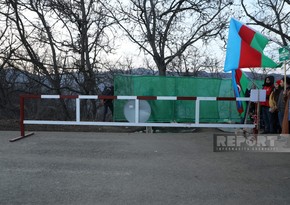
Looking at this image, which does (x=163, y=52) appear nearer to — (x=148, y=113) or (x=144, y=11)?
(x=144, y=11)

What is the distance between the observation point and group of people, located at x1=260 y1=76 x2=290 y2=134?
25.5 feet

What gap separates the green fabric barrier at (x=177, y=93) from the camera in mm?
11727

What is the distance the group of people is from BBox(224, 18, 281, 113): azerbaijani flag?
3.24 feet

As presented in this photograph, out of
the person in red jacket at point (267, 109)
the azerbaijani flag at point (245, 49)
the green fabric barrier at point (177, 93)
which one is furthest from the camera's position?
the green fabric barrier at point (177, 93)

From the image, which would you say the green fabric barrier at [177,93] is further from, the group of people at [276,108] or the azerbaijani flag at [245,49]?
the azerbaijani flag at [245,49]

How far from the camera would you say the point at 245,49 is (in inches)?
298

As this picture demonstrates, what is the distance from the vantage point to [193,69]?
78.0ft

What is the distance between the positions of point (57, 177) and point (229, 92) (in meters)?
8.51

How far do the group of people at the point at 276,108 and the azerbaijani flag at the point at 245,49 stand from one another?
986 millimetres

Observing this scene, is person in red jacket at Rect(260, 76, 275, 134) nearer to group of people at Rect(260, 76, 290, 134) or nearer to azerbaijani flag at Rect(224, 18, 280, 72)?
group of people at Rect(260, 76, 290, 134)

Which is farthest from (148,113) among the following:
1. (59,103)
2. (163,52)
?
(163,52)

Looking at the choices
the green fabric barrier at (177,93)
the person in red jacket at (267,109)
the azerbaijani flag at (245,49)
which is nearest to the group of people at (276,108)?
the person in red jacket at (267,109)

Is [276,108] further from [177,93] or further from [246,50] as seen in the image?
[177,93]

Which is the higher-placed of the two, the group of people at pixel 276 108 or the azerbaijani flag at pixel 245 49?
the azerbaijani flag at pixel 245 49
